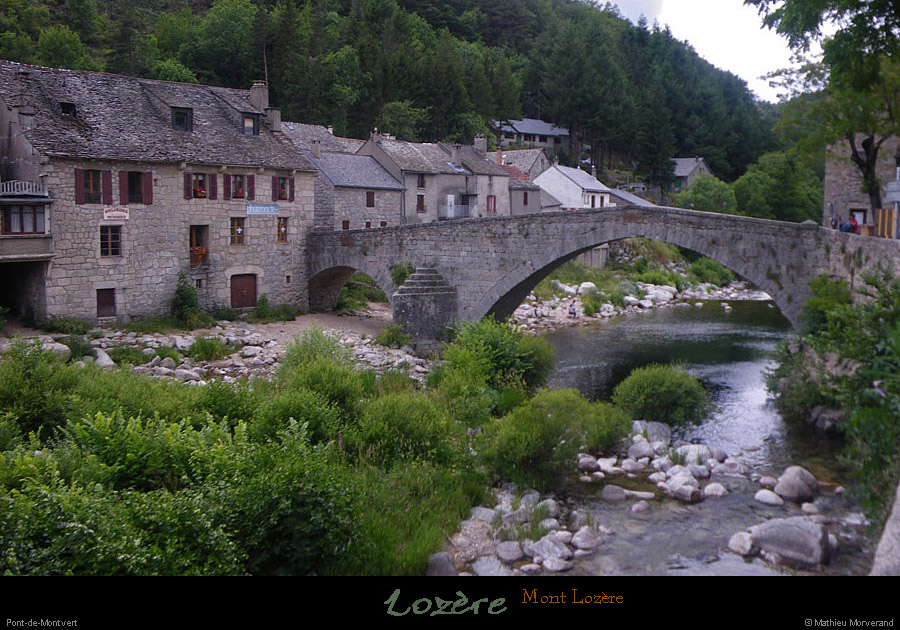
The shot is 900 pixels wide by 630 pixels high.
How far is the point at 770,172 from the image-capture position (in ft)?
184

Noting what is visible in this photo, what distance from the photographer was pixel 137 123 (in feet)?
76.4

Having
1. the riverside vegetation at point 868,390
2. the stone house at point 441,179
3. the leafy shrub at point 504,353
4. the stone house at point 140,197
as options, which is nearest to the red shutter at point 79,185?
the stone house at point 140,197

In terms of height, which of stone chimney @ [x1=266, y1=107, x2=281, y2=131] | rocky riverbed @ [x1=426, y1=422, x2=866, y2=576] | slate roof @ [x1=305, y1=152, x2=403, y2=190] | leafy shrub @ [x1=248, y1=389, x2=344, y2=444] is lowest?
rocky riverbed @ [x1=426, y1=422, x2=866, y2=576]

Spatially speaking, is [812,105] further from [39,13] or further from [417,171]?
[39,13]

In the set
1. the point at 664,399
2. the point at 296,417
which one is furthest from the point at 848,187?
the point at 296,417

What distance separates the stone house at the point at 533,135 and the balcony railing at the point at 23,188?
145 feet

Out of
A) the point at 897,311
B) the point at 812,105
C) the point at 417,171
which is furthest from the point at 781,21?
the point at 417,171

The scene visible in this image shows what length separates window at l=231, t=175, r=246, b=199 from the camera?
24672 millimetres

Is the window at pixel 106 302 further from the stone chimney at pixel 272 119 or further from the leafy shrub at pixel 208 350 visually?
the stone chimney at pixel 272 119

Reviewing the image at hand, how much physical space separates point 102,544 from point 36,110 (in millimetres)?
17318

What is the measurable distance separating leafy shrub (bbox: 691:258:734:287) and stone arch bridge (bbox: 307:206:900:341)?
75.2ft

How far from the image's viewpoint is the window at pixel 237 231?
25.0 metres

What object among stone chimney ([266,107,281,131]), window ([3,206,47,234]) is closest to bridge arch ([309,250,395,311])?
stone chimney ([266,107,281,131])

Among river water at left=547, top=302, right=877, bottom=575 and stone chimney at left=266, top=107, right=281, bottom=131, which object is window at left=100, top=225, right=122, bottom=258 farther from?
river water at left=547, top=302, right=877, bottom=575
